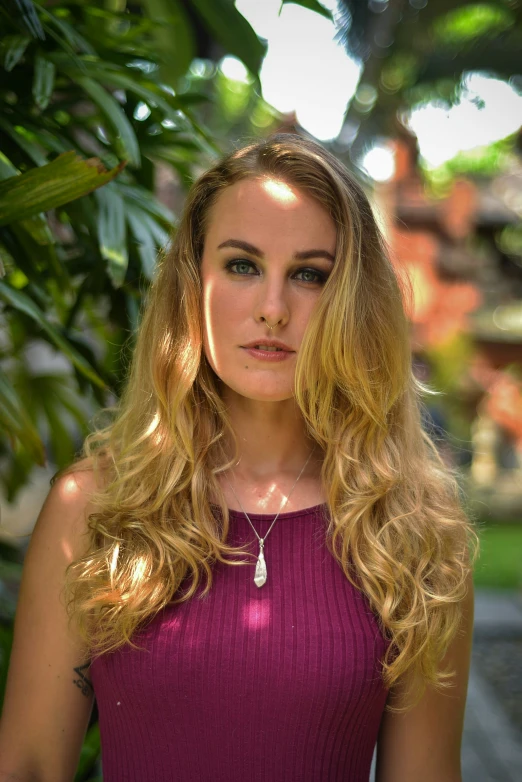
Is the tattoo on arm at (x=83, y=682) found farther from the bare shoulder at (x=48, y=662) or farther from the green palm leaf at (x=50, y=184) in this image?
the green palm leaf at (x=50, y=184)

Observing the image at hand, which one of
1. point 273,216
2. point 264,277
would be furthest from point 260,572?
point 273,216

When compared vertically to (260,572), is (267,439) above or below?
above

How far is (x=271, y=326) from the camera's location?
1623mm

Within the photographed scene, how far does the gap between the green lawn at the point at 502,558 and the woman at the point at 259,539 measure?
6.91 m

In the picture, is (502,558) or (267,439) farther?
(502,558)

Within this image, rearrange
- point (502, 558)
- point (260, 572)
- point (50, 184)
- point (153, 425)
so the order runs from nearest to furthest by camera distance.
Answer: point (50, 184) < point (260, 572) < point (153, 425) < point (502, 558)

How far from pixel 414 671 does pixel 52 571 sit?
0.72 metres

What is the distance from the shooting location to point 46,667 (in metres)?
1.61

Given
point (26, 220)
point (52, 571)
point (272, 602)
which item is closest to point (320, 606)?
point (272, 602)

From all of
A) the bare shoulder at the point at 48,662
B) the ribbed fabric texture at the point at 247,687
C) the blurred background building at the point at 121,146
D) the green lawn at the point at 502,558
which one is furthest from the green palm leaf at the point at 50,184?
the green lawn at the point at 502,558

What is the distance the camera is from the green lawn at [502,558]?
31.8 ft

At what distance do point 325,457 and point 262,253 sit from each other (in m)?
0.45

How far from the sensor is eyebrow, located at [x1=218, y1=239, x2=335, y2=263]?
5.42 ft

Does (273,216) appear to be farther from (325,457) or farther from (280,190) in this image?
(325,457)
